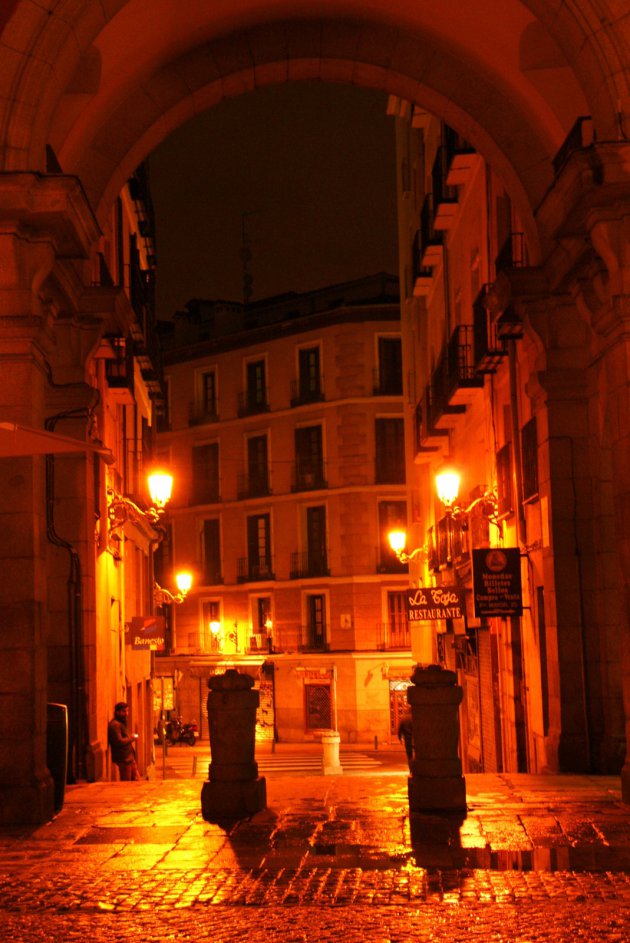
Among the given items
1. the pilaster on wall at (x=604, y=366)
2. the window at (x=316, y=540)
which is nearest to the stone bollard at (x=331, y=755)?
the pilaster on wall at (x=604, y=366)

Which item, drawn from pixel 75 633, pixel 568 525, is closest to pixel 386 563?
pixel 75 633

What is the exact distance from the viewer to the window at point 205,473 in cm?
5453

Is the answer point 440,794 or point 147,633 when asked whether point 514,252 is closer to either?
point 147,633

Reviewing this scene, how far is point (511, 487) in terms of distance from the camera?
2086 cm

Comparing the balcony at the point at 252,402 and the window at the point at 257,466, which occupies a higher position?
the balcony at the point at 252,402

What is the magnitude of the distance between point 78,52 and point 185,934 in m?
8.90

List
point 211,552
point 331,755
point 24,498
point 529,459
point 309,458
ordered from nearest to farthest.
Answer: point 24,498, point 529,459, point 331,755, point 309,458, point 211,552

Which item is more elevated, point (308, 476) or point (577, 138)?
point (308, 476)

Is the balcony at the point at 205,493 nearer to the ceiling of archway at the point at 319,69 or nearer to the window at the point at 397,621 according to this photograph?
the window at the point at 397,621

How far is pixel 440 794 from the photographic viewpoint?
475 inches

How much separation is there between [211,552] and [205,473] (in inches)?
122

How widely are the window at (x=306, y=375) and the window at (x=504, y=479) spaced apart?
29.9 meters

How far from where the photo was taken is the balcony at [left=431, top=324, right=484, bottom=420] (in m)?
24.3

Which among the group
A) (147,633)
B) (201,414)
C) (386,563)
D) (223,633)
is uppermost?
(201,414)
